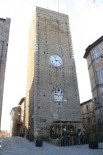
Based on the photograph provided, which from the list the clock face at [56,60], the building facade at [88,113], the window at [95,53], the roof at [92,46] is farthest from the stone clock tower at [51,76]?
the building facade at [88,113]

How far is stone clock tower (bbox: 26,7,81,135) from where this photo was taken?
26.6 m

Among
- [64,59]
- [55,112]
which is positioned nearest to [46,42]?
[64,59]

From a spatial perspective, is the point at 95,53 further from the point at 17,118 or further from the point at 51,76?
the point at 17,118

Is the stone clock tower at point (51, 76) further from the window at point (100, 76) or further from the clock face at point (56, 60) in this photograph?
the window at point (100, 76)

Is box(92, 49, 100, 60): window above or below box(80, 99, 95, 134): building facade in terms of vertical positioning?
above

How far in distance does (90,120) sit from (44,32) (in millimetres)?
19945

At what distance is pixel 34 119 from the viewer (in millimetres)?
25766

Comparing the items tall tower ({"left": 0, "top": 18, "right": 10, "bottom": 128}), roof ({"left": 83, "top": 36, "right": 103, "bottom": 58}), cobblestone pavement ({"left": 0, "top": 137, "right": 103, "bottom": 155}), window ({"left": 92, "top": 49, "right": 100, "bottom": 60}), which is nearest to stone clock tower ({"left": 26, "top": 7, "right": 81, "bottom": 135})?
roof ({"left": 83, "top": 36, "right": 103, "bottom": 58})

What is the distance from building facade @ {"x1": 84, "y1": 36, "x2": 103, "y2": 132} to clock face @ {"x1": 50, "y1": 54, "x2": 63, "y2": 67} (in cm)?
549

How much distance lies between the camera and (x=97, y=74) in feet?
100

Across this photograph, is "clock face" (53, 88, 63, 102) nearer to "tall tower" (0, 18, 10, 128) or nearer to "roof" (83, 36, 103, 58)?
"roof" (83, 36, 103, 58)

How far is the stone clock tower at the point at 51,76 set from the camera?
87.4 ft

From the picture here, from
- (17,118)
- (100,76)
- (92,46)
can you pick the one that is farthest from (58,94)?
(17,118)

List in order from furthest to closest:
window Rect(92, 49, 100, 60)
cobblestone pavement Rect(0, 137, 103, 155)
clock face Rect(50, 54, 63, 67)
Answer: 1. window Rect(92, 49, 100, 60)
2. clock face Rect(50, 54, 63, 67)
3. cobblestone pavement Rect(0, 137, 103, 155)
